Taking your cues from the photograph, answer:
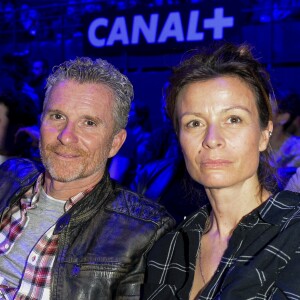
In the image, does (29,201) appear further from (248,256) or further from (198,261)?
(248,256)

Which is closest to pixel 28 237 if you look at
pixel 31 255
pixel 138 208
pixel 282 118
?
pixel 31 255

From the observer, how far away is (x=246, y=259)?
196cm

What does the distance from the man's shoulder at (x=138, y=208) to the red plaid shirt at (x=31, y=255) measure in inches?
5.7

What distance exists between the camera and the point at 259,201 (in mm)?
2199

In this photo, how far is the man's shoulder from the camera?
2.53 meters

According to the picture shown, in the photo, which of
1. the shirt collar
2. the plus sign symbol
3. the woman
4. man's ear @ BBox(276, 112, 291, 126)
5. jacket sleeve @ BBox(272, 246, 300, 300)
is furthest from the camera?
the plus sign symbol

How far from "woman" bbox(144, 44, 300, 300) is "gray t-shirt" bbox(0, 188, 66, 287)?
0.50 metres

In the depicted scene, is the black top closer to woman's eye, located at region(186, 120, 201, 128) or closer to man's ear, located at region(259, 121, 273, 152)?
man's ear, located at region(259, 121, 273, 152)

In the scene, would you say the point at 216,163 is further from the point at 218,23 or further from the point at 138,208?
the point at 218,23

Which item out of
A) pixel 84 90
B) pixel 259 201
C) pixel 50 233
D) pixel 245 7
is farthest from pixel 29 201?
pixel 245 7

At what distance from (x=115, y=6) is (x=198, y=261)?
25.3 ft

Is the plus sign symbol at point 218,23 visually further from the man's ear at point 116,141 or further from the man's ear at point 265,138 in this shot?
the man's ear at point 265,138

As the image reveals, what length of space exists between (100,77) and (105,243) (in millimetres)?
730

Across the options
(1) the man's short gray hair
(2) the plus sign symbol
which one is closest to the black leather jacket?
(1) the man's short gray hair
